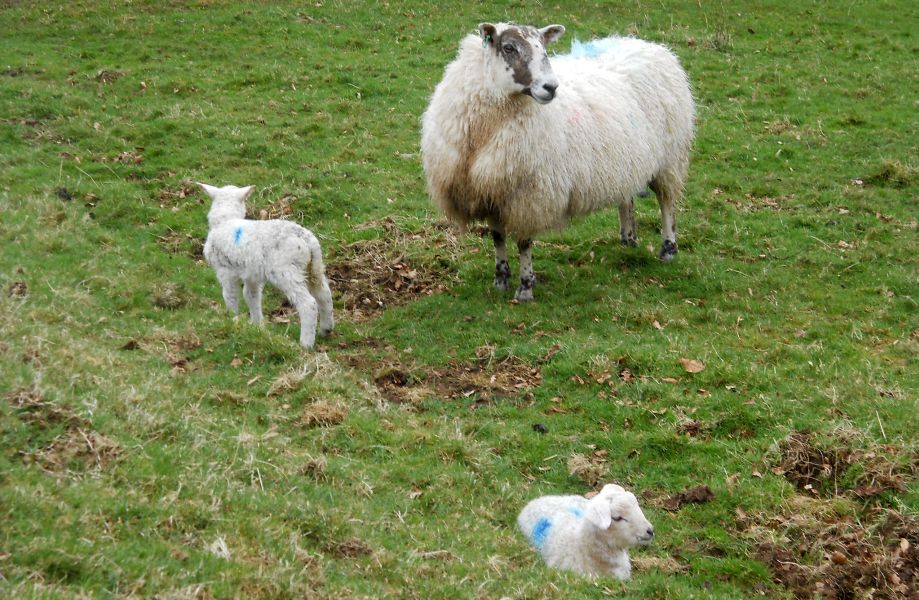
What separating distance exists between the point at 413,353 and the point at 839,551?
5.35 m

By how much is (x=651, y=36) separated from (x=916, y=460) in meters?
17.8

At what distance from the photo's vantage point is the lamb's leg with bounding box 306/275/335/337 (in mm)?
10906

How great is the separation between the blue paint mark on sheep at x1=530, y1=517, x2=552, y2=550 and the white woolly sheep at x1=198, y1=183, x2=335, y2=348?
4.02 m

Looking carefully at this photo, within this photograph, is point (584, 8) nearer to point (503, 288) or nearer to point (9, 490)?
point (503, 288)

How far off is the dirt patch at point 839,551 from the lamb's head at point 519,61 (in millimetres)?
5857

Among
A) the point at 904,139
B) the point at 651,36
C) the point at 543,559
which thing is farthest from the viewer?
the point at 651,36

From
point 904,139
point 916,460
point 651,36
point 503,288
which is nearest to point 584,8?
point 651,36

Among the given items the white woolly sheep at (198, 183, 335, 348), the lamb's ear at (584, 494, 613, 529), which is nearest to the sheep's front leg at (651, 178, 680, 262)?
the white woolly sheep at (198, 183, 335, 348)

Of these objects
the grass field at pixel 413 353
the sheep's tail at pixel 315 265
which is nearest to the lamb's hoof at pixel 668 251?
the grass field at pixel 413 353

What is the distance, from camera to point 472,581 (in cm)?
616

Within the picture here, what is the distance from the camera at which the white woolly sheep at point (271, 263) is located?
1038cm

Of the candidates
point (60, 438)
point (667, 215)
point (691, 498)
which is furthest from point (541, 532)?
point (667, 215)

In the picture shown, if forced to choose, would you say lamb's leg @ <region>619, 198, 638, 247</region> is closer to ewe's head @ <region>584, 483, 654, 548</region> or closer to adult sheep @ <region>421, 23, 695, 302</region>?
adult sheep @ <region>421, 23, 695, 302</region>

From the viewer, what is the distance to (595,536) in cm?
737
